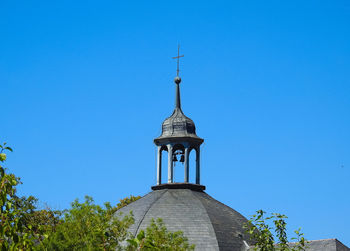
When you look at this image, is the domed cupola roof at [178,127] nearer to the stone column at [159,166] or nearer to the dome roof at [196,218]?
the stone column at [159,166]

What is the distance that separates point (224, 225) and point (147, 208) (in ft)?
15.4

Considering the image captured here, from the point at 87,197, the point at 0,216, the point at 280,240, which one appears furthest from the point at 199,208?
the point at 0,216

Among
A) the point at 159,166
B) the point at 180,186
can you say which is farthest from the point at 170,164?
the point at 180,186

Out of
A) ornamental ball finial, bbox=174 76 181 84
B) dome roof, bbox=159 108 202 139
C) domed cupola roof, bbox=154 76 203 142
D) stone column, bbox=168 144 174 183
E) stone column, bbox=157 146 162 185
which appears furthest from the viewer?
ornamental ball finial, bbox=174 76 181 84

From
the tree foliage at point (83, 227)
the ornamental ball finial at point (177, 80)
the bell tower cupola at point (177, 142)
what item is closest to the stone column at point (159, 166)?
the bell tower cupola at point (177, 142)

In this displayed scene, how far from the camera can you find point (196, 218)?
123 feet

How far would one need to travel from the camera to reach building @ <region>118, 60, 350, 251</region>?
36.5m

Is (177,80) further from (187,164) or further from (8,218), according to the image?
(8,218)

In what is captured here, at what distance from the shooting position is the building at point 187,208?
1438 inches

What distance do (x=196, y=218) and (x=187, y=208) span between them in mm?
1159

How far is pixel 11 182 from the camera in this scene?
11977 mm

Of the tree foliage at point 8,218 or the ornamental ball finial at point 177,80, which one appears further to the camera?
the ornamental ball finial at point 177,80

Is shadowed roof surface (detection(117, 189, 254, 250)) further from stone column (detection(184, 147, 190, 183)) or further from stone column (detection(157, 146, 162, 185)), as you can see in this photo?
stone column (detection(157, 146, 162, 185))

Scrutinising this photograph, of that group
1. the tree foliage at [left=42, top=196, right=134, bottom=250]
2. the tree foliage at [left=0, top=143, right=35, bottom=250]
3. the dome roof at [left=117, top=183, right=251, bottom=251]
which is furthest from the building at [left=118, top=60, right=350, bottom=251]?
the tree foliage at [left=0, top=143, right=35, bottom=250]
